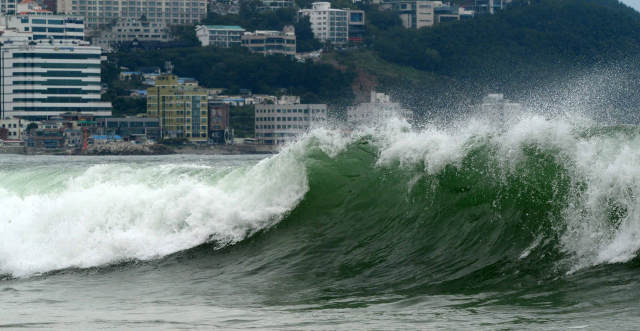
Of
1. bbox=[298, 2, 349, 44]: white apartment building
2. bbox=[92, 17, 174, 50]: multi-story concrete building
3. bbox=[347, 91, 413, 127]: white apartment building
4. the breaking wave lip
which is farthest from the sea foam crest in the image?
bbox=[92, 17, 174, 50]: multi-story concrete building

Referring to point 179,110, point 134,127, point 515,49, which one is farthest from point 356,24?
point 134,127

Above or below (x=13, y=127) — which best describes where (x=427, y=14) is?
above

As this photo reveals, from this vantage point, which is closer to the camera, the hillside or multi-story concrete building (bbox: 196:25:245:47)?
the hillside

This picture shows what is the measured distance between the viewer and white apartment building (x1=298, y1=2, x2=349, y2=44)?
17888 centimetres

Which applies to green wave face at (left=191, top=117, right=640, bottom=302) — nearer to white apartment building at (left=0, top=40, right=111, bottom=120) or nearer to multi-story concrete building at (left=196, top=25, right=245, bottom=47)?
white apartment building at (left=0, top=40, right=111, bottom=120)

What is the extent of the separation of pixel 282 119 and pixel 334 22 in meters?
69.2

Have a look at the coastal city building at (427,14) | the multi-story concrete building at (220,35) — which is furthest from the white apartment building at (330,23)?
the multi-story concrete building at (220,35)

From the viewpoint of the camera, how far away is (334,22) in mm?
180250

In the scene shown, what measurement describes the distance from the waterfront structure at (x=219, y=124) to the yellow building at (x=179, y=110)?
129 cm

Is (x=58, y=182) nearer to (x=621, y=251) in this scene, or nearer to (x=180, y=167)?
(x=180, y=167)

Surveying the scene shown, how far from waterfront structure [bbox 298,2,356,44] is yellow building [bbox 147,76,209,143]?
5414cm

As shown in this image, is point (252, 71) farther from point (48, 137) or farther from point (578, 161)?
point (578, 161)

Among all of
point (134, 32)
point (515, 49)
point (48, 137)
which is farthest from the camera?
point (134, 32)

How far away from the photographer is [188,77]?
6048 inches
